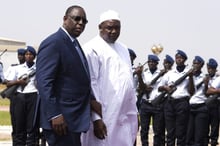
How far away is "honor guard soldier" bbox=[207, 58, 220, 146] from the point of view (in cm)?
1152

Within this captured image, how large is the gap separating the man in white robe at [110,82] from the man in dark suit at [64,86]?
397 millimetres

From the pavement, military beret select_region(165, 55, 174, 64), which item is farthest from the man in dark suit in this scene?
the pavement

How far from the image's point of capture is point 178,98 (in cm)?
1162

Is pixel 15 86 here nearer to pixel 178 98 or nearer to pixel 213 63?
pixel 178 98

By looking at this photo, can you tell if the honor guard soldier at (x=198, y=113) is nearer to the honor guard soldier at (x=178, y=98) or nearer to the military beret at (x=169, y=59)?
the honor guard soldier at (x=178, y=98)

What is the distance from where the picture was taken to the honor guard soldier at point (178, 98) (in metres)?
11.6

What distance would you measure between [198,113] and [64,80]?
249 inches

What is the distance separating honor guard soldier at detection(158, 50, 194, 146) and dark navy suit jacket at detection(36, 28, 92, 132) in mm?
5985

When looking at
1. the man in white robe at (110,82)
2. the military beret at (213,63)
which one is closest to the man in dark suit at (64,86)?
the man in white robe at (110,82)

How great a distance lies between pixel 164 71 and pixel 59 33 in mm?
6819

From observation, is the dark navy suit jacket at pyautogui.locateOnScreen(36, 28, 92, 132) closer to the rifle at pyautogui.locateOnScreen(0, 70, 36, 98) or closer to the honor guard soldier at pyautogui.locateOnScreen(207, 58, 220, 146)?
the rifle at pyautogui.locateOnScreen(0, 70, 36, 98)

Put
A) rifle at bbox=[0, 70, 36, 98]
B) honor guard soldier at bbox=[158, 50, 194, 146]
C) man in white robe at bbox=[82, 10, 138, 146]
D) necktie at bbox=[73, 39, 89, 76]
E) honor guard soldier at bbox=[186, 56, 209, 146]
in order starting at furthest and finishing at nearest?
honor guard soldier at bbox=[158, 50, 194, 146] → honor guard soldier at bbox=[186, 56, 209, 146] → rifle at bbox=[0, 70, 36, 98] → man in white robe at bbox=[82, 10, 138, 146] → necktie at bbox=[73, 39, 89, 76]

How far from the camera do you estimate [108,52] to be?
245 inches

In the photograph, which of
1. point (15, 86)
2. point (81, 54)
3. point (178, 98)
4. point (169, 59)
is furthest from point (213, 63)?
point (81, 54)
